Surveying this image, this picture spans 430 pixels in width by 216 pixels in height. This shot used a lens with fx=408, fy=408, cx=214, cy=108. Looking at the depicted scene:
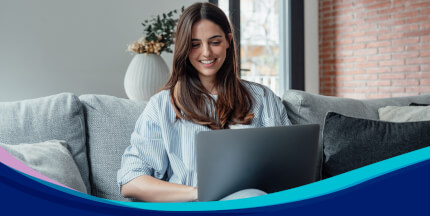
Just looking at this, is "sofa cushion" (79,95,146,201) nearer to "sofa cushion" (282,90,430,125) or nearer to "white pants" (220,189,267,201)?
"sofa cushion" (282,90,430,125)

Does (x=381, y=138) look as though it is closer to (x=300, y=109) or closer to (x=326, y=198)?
(x=300, y=109)

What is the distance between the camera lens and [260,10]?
4.73 meters

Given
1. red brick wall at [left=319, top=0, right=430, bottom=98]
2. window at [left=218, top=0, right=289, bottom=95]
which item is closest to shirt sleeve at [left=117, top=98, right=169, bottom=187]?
window at [left=218, top=0, right=289, bottom=95]

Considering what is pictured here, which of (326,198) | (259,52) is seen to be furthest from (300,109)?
(259,52)

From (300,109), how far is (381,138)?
0.40 m

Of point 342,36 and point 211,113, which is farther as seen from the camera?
point 342,36

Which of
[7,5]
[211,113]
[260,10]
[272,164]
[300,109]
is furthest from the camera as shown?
[260,10]

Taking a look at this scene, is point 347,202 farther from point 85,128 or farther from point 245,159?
point 85,128

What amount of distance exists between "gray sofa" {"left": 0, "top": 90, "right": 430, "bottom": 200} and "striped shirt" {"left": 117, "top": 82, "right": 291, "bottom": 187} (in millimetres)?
137

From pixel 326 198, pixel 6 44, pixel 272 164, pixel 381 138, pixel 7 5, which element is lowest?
pixel 381 138

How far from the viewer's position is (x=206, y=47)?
1481mm

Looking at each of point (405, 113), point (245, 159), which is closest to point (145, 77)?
point (405, 113)

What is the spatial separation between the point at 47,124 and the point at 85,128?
0.15 m

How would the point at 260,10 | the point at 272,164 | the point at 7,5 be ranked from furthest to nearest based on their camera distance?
the point at 260,10, the point at 7,5, the point at 272,164
